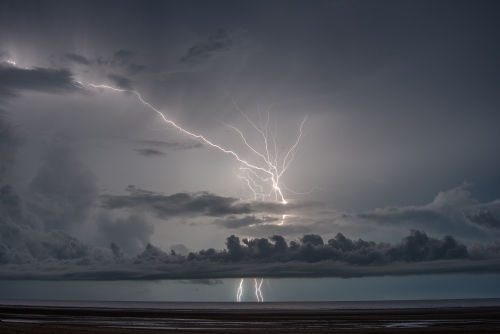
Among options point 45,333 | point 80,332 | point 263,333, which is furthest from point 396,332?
point 45,333

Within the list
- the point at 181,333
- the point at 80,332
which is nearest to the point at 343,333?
the point at 181,333

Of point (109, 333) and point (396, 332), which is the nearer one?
point (109, 333)

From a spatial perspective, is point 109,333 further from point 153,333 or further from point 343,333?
point 343,333

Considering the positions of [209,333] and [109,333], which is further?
[209,333]

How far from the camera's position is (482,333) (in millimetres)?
38906

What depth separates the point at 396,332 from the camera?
132 feet

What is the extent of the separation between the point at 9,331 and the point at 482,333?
147 feet

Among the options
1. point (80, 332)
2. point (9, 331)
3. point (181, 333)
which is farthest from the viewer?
point (181, 333)

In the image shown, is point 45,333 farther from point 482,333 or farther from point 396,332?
point 482,333

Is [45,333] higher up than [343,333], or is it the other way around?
[45,333]

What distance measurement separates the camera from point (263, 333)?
39.2 metres

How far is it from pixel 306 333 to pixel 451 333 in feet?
48.7

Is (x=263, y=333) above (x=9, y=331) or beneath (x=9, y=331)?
beneath

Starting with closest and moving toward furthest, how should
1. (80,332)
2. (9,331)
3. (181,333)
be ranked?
(9,331) → (80,332) → (181,333)
